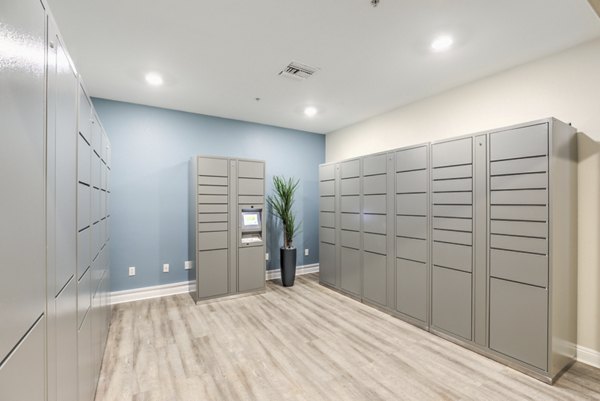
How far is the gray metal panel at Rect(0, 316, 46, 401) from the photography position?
0.67 meters

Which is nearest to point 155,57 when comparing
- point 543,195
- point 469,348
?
point 543,195

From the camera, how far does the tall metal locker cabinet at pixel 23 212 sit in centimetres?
67

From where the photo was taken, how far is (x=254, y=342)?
2734mm

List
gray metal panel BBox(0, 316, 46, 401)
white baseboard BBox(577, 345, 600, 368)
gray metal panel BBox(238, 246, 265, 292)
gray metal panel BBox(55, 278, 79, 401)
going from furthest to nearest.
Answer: gray metal panel BBox(238, 246, 265, 292) < white baseboard BBox(577, 345, 600, 368) < gray metal panel BBox(55, 278, 79, 401) < gray metal panel BBox(0, 316, 46, 401)

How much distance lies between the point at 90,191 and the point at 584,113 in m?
3.91

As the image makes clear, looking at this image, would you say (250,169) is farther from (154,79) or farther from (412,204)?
(412,204)

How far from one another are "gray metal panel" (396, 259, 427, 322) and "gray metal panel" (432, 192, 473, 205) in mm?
713

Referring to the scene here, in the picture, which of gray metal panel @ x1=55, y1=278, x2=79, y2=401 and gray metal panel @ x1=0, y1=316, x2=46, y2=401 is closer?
gray metal panel @ x1=0, y1=316, x2=46, y2=401

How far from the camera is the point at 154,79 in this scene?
3100 mm

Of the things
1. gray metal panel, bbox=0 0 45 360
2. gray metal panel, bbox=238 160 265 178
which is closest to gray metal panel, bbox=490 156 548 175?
gray metal panel, bbox=238 160 265 178

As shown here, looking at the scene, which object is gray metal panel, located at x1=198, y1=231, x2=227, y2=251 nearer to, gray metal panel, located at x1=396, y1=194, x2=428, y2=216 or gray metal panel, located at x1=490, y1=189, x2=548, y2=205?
gray metal panel, located at x1=396, y1=194, x2=428, y2=216

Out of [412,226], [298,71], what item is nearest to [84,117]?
→ [298,71]

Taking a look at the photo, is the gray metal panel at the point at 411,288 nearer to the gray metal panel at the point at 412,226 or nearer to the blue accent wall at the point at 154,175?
the gray metal panel at the point at 412,226

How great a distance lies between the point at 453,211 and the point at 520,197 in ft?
1.89
